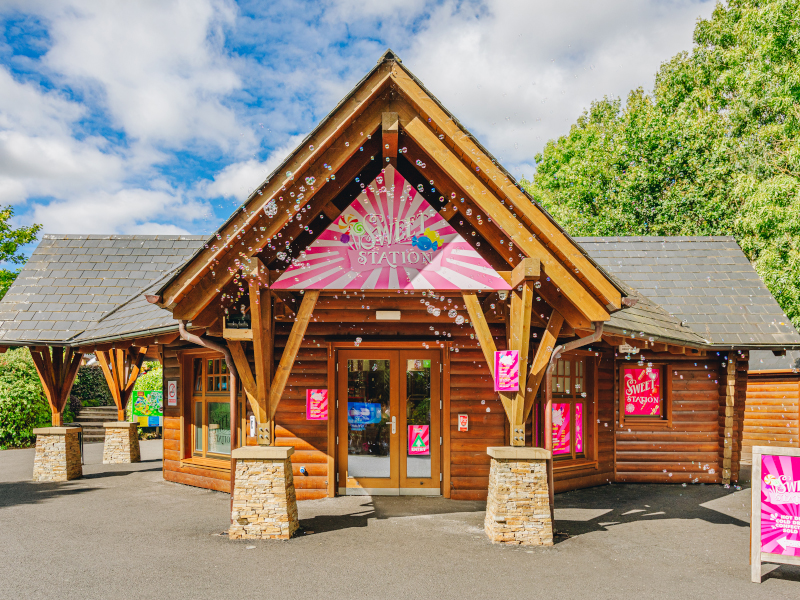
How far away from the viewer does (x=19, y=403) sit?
1537cm

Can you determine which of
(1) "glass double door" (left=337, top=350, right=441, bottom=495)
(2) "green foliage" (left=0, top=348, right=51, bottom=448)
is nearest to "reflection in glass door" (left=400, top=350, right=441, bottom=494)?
(1) "glass double door" (left=337, top=350, right=441, bottom=495)

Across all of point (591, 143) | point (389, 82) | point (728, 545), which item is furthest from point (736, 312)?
point (591, 143)

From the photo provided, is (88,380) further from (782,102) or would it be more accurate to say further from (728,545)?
(782,102)

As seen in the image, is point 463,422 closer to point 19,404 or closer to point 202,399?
point 202,399

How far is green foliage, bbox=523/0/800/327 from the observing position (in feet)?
48.7

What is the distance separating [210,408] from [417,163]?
595cm

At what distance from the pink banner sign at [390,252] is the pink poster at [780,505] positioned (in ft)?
10.1

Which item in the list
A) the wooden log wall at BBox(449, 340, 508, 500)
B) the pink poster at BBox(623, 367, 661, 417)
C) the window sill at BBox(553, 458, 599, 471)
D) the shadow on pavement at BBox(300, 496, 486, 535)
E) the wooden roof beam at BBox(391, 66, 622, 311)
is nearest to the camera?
the wooden roof beam at BBox(391, 66, 622, 311)

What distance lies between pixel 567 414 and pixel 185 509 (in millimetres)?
6098

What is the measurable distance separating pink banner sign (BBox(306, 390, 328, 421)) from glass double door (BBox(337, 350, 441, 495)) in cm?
26

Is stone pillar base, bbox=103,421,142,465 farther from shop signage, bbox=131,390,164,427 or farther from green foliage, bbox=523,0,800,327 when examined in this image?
green foliage, bbox=523,0,800,327

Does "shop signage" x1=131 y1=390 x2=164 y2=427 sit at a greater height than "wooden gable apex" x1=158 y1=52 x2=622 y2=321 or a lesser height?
lesser

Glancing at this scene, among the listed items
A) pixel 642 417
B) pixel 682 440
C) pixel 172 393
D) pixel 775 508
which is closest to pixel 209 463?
pixel 172 393

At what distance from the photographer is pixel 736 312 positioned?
1048 centimetres
